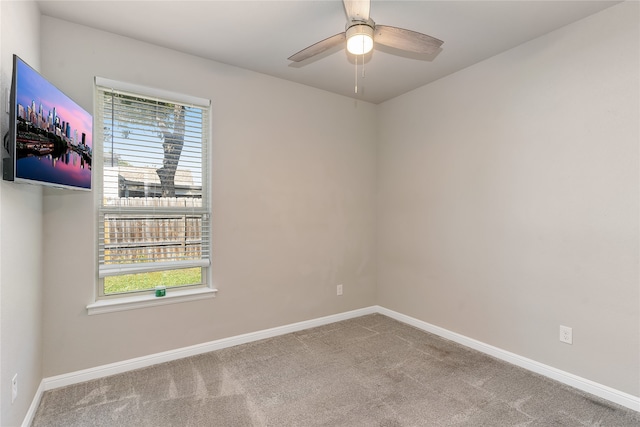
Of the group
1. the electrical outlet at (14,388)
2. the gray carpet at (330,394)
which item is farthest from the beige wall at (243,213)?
the electrical outlet at (14,388)

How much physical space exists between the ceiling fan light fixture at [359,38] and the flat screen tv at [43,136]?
1.66 metres

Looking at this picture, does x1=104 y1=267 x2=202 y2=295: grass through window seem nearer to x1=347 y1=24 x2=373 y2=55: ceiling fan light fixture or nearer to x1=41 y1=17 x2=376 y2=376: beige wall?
x1=41 y1=17 x2=376 y2=376: beige wall

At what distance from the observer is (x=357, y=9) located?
5.98 feet

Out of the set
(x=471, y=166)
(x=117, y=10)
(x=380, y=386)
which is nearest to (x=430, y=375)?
(x=380, y=386)

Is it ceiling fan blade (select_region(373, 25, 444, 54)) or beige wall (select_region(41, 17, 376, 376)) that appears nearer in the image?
ceiling fan blade (select_region(373, 25, 444, 54))

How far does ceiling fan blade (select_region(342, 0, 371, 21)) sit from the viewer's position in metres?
1.80

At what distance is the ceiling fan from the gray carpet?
234cm

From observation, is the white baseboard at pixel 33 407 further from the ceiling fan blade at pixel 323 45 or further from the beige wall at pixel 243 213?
the ceiling fan blade at pixel 323 45

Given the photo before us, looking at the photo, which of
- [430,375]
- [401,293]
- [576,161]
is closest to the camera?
[576,161]

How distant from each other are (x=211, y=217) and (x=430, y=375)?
2.33 m

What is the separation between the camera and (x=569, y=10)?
227 cm

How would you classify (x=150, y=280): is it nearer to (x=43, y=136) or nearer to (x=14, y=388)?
(x=14, y=388)

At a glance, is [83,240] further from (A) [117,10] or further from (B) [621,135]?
(B) [621,135]

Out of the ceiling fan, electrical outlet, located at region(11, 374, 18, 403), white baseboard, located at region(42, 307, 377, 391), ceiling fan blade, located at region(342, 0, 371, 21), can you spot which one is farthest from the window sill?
ceiling fan blade, located at region(342, 0, 371, 21)
